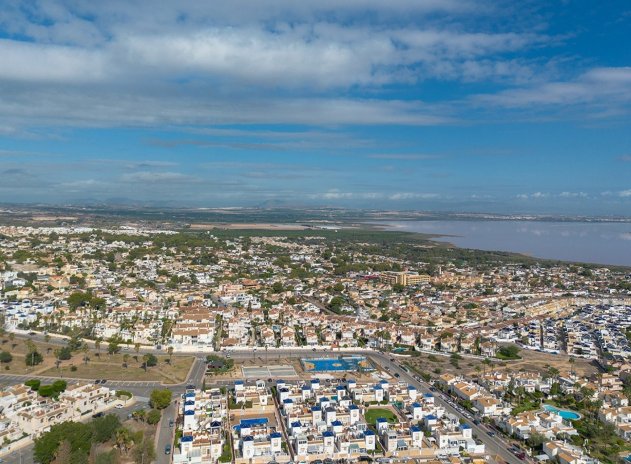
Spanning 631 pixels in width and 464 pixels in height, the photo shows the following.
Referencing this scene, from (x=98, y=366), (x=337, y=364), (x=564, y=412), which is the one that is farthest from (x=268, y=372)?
(x=564, y=412)

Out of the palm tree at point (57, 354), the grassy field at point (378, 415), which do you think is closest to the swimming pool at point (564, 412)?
the grassy field at point (378, 415)

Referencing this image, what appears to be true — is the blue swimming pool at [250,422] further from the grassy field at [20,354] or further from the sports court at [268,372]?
the grassy field at [20,354]

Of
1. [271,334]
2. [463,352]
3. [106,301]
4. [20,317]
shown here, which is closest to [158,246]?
[106,301]

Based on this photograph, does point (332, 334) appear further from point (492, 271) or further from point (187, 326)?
point (492, 271)

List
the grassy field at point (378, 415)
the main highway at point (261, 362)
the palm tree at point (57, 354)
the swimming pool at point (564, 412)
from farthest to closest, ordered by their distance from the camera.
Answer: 1. the palm tree at point (57, 354)
2. the swimming pool at point (564, 412)
3. the grassy field at point (378, 415)
4. the main highway at point (261, 362)

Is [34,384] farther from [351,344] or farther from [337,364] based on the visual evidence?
[351,344]

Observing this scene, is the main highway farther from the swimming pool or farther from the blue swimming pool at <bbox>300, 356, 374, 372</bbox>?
the swimming pool

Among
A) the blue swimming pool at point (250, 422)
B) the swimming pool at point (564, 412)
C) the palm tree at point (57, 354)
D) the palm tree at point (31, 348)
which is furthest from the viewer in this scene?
the palm tree at point (57, 354)

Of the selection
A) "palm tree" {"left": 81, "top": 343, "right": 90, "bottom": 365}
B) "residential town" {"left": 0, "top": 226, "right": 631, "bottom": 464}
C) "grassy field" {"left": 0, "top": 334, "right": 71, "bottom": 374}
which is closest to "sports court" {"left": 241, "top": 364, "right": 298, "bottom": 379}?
"residential town" {"left": 0, "top": 226, "right": 631, "bottom": 464}
